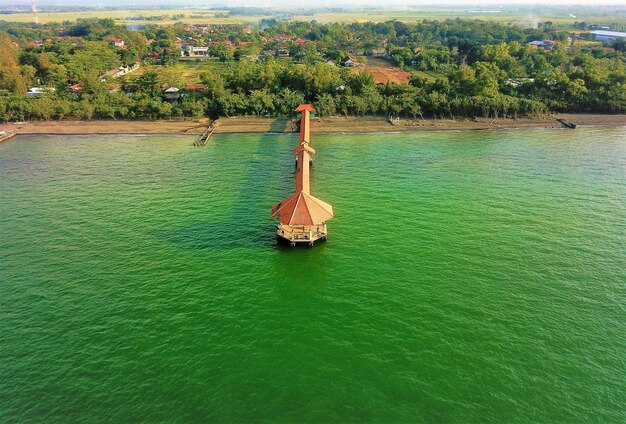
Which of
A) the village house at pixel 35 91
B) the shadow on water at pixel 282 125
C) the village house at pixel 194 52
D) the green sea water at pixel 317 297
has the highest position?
the village house at pixel 194 52

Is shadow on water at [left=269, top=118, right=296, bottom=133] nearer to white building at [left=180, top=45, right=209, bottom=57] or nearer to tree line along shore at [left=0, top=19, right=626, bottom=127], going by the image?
tree line along shore at [left=0, top=19, right=626, bottom=127]

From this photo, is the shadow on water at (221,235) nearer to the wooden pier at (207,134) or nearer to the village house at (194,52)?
the wooden pier at (207,134)

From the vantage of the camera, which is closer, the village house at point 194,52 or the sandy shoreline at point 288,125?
the sandy shoreline at point 288,125

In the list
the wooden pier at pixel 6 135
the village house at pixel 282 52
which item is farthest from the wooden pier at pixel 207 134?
the village house at pixel 282 52

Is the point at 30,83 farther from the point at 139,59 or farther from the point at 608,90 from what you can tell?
the point at 608,90

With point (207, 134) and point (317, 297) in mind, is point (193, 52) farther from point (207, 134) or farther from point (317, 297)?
point (317, 297)

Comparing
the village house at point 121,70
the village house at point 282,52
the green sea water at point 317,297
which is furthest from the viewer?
the village house at point 282,52

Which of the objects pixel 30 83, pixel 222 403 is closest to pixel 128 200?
pixel 222 403
